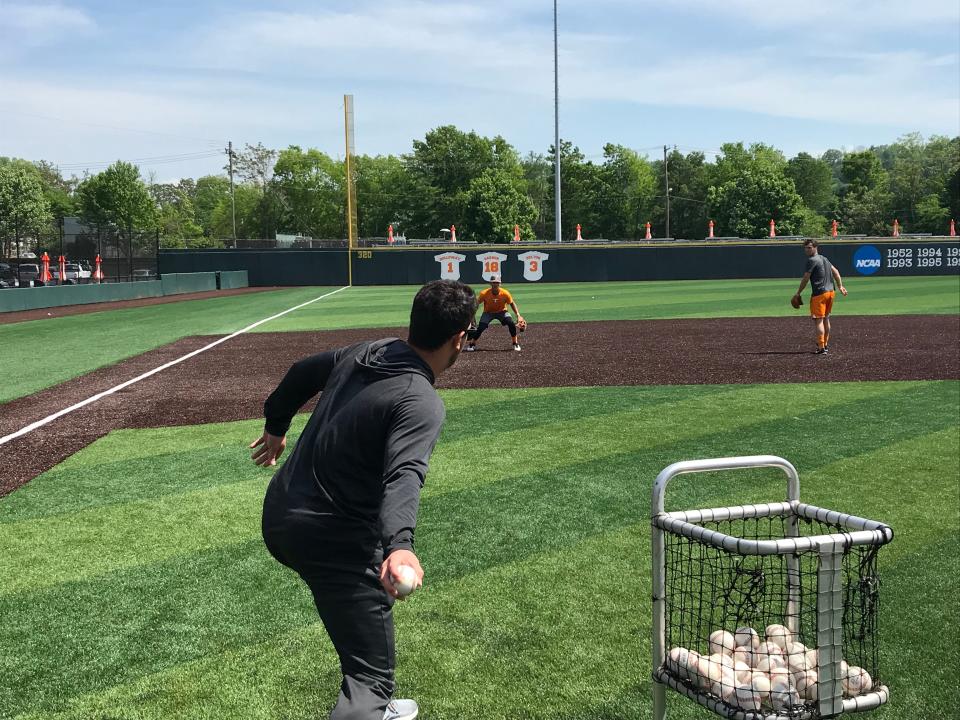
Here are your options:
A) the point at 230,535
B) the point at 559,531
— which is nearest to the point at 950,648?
the point at 559,531

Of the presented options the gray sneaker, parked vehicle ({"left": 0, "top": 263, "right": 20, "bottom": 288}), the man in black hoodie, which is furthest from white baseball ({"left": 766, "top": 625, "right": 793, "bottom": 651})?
parked vehicle ({"left": 0, "top": 263, "right": 20, "bottom": 288})

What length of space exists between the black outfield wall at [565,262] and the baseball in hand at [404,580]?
150ft

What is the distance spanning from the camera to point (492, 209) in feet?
324

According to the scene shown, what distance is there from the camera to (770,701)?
2762mm

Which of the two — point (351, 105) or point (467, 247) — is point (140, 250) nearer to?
point (351, 105)

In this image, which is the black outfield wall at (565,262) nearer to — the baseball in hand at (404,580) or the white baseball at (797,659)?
the white baseball at (797,659)

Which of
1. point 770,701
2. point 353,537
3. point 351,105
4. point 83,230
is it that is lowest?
point 770,701

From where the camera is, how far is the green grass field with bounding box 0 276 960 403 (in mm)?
17016

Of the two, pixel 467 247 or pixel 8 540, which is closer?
pixel 8 540

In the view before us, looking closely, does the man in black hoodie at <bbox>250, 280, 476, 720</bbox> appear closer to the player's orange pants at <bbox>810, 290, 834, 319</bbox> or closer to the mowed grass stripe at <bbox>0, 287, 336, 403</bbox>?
the mowed grass stripe at <bbox>0, 287, 336, 403</bbox>

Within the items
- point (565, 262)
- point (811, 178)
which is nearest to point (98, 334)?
point (565, 262)

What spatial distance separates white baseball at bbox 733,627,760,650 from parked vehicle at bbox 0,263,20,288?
43.8 metres

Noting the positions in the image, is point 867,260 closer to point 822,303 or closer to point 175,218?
point 822,303

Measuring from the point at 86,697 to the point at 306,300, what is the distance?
32.6m
